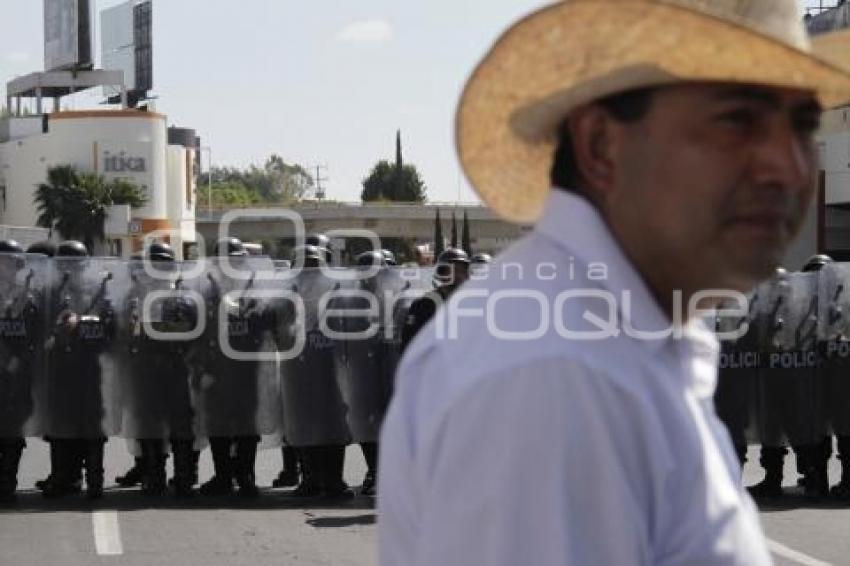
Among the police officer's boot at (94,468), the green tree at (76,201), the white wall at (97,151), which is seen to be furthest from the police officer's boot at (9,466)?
the white wall at (97,151)

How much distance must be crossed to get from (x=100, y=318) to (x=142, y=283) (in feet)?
1.47

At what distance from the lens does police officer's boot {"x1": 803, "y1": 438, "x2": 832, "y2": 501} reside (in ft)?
45.6

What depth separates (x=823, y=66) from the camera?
203 cm

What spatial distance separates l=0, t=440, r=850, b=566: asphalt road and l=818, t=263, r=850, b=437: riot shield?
84 centimetres

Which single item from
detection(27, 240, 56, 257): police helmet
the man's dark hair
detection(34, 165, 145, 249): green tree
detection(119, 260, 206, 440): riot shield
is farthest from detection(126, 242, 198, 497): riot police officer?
detection(34, 165, 145, 249): green tree

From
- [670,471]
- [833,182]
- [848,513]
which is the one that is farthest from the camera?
[833,182]

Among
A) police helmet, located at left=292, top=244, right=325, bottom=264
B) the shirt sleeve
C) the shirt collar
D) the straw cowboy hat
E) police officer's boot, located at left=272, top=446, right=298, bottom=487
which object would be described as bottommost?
police officer's boot, located at left=272, top=446, right=298, bottom=487

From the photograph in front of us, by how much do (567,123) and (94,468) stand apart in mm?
11777

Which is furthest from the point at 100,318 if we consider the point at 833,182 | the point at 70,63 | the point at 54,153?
the point at 70,63

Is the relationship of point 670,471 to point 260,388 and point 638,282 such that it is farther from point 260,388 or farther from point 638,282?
point 260,388

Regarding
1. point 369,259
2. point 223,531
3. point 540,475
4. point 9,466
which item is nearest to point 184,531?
point 223,531

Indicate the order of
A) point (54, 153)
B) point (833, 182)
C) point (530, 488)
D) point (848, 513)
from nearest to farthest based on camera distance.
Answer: point (530, 488), point (848, 513), point (833, 182), point (54, 153)

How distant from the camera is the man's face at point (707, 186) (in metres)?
1.96

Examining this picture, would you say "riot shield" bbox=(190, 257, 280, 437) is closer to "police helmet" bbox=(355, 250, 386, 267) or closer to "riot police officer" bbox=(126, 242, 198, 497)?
"riot police officer" bbox=(126, 242, 198, 497)
